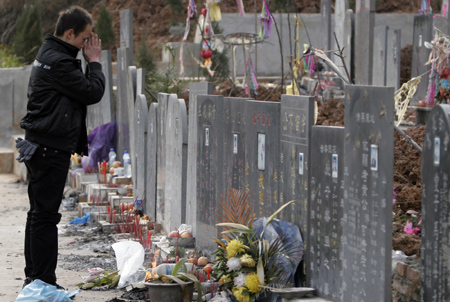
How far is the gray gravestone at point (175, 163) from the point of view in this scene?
7.11m

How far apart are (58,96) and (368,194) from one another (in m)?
2.26

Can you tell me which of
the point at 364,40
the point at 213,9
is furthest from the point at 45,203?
the point at 213,9

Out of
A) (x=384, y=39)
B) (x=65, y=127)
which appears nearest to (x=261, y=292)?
Answer: (x=65, y=127)

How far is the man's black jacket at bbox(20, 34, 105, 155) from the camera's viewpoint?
5.15 meters

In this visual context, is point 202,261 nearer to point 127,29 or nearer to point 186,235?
point 186,235

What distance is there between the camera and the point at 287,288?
4.67 meters

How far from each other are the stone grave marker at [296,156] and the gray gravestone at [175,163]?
6.73 feet

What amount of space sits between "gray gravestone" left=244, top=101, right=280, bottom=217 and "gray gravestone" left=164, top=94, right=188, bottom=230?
59.6 inches

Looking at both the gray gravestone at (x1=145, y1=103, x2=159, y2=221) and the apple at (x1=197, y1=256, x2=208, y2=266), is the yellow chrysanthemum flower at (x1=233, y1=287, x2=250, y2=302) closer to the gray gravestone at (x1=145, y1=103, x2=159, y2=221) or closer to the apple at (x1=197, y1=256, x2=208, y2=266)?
the apple at (x1=197, y1=256, x2=208, y2=266)

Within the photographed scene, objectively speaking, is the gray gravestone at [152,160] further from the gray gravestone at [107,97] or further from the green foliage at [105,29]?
the green foliage at [105,29]

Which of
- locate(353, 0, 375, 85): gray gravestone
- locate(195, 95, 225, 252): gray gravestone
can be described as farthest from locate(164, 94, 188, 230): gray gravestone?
locate(353, 0, 375, 85): gray gravestone

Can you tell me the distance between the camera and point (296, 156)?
493 centimetres

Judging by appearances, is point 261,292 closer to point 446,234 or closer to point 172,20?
point 446,234

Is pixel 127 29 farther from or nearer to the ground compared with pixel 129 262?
farther from the ground
